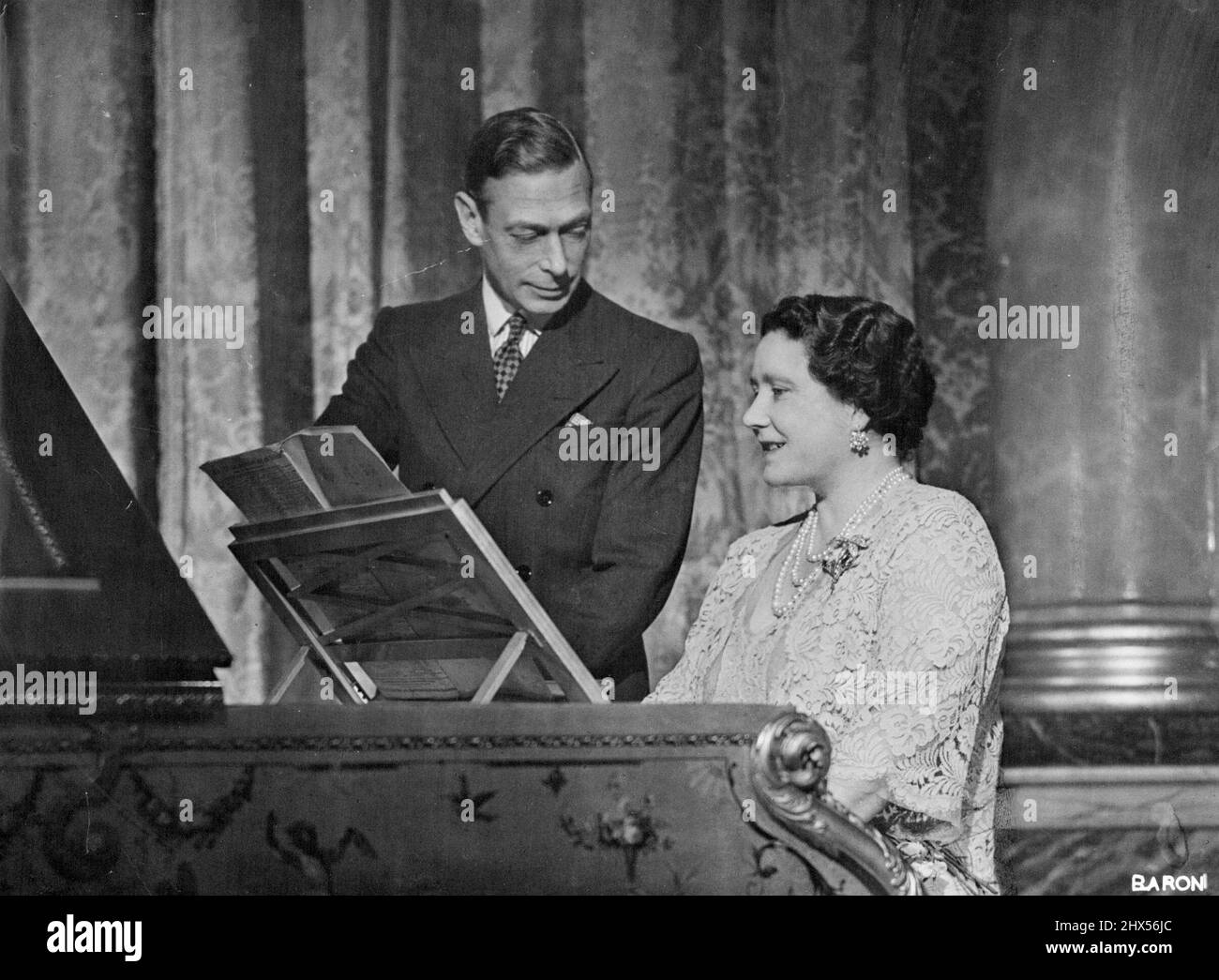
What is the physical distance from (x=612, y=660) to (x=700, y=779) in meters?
0.70

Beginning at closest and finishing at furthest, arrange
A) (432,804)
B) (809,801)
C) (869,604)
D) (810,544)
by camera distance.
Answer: (809,801), (432,804), (869,604), (810,544)

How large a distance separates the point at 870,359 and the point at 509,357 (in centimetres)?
73

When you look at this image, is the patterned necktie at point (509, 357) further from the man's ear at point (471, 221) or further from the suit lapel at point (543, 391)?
the man's ear at point (471, 221)

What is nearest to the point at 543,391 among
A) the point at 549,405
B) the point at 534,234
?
the point at 549,405

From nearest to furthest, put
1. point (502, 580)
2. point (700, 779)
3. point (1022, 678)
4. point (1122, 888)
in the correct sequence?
point (700, 779)
point (502, 580)
point (1122, 888)
point (1022, 678)

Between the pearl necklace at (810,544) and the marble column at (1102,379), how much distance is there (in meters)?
0.47

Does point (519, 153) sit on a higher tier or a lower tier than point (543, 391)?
higher

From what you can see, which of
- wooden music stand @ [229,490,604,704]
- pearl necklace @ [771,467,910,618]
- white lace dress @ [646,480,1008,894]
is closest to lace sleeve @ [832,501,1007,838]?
white lace dress @ [646,480,1008,894]

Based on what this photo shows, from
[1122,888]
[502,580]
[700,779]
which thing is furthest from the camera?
[1122,888]

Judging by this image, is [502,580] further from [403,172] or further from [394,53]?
[394,53]

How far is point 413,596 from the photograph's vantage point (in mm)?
3285

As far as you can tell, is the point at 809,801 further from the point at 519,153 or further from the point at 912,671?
the point at 519,153

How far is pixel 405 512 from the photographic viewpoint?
324 cm
